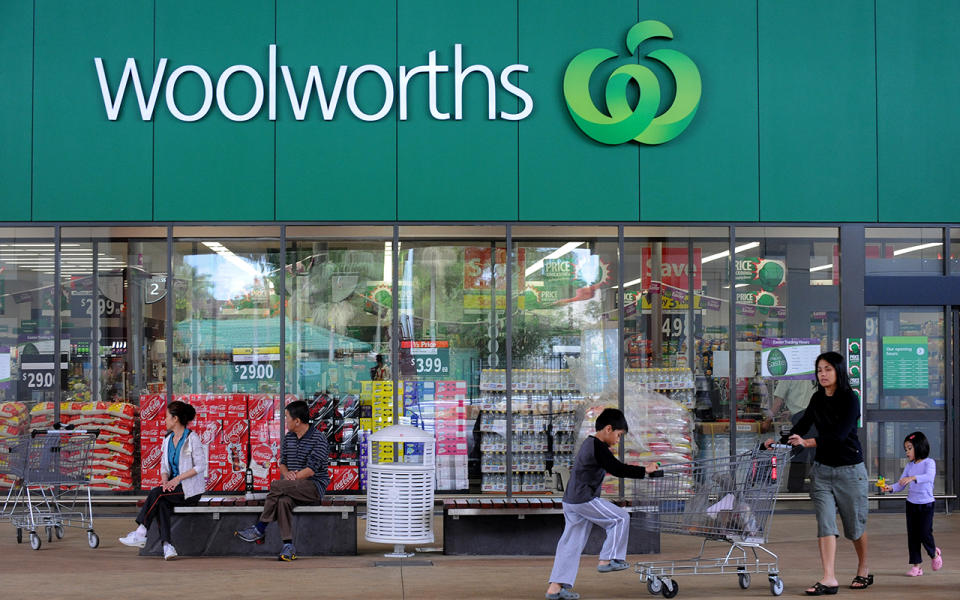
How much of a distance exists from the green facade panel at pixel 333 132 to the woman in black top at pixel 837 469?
576 centimetres

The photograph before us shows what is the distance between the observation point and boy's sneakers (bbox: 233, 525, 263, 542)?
9.24 meters

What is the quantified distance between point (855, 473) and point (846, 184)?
5384 millimetres

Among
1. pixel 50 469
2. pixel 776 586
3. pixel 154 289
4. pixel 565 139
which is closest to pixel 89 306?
pixel 154 289

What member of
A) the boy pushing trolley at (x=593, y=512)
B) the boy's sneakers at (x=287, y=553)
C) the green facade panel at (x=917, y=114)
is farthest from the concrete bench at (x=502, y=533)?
the green facade panel at (x=917, y=114)

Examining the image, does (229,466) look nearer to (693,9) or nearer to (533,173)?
(533,173)

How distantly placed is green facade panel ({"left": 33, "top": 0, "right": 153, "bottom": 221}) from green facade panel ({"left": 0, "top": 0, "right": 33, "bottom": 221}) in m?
0.10

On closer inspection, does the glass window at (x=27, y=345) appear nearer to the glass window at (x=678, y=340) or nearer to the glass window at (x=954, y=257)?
the glass window at (x=678, y=340)

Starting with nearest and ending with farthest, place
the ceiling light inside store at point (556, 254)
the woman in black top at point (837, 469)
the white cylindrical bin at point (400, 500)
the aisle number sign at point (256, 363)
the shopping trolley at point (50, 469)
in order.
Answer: the woman in black top at point (837, 469), the white cylindrical bin at point (400, 500), the shopping trolley at point (50, 469), the aisle number sign at point (256, 363), the ceiling light inside store at point (556, 254)

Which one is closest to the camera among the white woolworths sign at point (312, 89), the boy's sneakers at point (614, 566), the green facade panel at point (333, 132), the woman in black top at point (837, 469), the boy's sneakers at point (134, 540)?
the boy's sneakers at point (614, 566)

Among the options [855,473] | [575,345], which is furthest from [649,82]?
[855,473]

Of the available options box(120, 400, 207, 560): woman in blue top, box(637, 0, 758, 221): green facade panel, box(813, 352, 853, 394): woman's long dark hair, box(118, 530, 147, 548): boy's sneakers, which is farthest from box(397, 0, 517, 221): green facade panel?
box(813, 352, 853, 394): woman's long dark hair

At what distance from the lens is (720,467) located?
7.92 metres

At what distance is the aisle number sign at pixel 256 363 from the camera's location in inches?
488

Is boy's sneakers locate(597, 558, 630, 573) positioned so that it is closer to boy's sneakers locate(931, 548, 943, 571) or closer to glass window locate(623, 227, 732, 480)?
boy's sneakers locate(931, 548, 943, 571)
